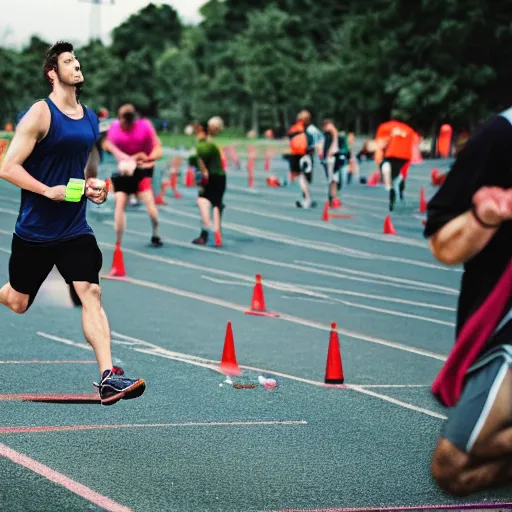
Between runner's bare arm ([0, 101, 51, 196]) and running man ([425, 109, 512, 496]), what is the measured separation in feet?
10.8

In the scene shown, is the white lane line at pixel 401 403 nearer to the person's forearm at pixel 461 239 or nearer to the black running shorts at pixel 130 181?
the person's forearm at pixel 461 239

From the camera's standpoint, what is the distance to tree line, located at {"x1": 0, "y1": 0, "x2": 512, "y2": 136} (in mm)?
52719

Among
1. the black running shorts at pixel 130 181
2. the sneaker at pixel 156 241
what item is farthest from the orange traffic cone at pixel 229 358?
the sneaker at pixel 156 241

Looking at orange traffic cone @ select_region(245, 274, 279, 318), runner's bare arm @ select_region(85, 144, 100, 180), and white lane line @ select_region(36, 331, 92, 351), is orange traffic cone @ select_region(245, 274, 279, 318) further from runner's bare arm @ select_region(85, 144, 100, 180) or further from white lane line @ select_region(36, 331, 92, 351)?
runner's bare arm @ select_region(85, 144, 100, 180)

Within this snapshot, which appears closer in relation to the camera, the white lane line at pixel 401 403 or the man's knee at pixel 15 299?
the man's knee at pixel 15 299

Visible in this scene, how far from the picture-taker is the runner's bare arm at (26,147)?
6.71 metres

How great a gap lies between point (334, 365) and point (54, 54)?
3.37 metres

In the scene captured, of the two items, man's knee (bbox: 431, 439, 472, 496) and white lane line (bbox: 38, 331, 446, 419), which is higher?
man's knee (bbox: 431, 439, 472, 496)

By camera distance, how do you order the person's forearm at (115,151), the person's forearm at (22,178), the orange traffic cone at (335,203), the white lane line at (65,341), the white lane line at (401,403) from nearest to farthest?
the person's forearm at (22,178)
the white lane line at (401,403)
the white lane line at (65,341)
the person's forearm at (115,151)
the orange traffic cone at (335,203)

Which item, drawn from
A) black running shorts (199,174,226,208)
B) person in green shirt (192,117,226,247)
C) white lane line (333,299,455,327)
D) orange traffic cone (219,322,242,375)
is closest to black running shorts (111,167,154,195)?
person in green shirt (192,117,226,247)

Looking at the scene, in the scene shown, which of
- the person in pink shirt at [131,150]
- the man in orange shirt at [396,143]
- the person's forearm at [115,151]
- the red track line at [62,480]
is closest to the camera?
the red track line at [62,480]

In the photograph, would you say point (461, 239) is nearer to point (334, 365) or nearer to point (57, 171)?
point (57, 171)

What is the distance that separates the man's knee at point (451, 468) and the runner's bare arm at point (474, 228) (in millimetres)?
596

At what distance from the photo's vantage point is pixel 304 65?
8912cm
